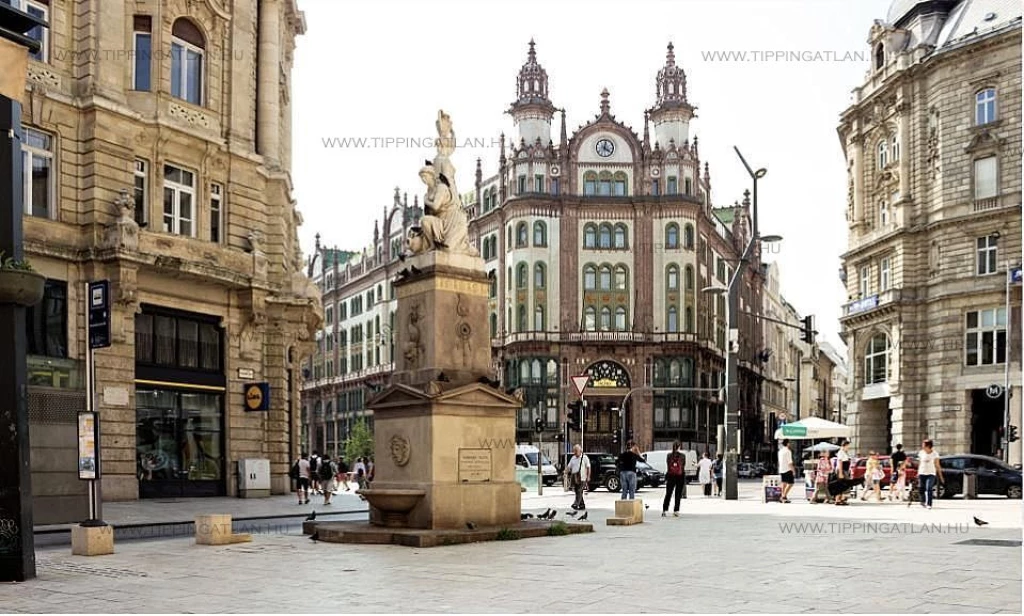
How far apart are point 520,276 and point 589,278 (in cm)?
Result: 520

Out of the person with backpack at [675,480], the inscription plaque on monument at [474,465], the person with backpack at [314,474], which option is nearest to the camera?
the inscription plaque on monument at [474,465]

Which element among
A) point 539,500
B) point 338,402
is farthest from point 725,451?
point 338,402

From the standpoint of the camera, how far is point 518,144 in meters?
86.1

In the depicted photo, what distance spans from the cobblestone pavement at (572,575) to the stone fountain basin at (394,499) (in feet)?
3.53

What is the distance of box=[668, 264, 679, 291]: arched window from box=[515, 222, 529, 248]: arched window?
11.0m

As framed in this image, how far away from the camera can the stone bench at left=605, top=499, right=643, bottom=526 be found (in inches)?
839

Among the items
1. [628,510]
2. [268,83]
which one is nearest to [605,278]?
[268,83]

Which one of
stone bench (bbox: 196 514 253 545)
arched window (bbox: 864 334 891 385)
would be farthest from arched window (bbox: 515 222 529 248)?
stone bench (bbox: 196 514 253 545)

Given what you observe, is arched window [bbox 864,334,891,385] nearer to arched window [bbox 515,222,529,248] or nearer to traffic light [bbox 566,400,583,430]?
traffic light [bbox 566,400,583,430]

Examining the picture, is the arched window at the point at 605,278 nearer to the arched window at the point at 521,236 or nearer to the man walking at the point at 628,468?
the arched window at the point at 521,236

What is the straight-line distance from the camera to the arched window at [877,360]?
59.8 m

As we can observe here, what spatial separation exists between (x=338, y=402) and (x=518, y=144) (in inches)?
1463

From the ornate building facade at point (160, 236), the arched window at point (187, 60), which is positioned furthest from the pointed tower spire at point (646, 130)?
the arched window at point (187, 60)

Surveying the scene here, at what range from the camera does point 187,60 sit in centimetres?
3288
